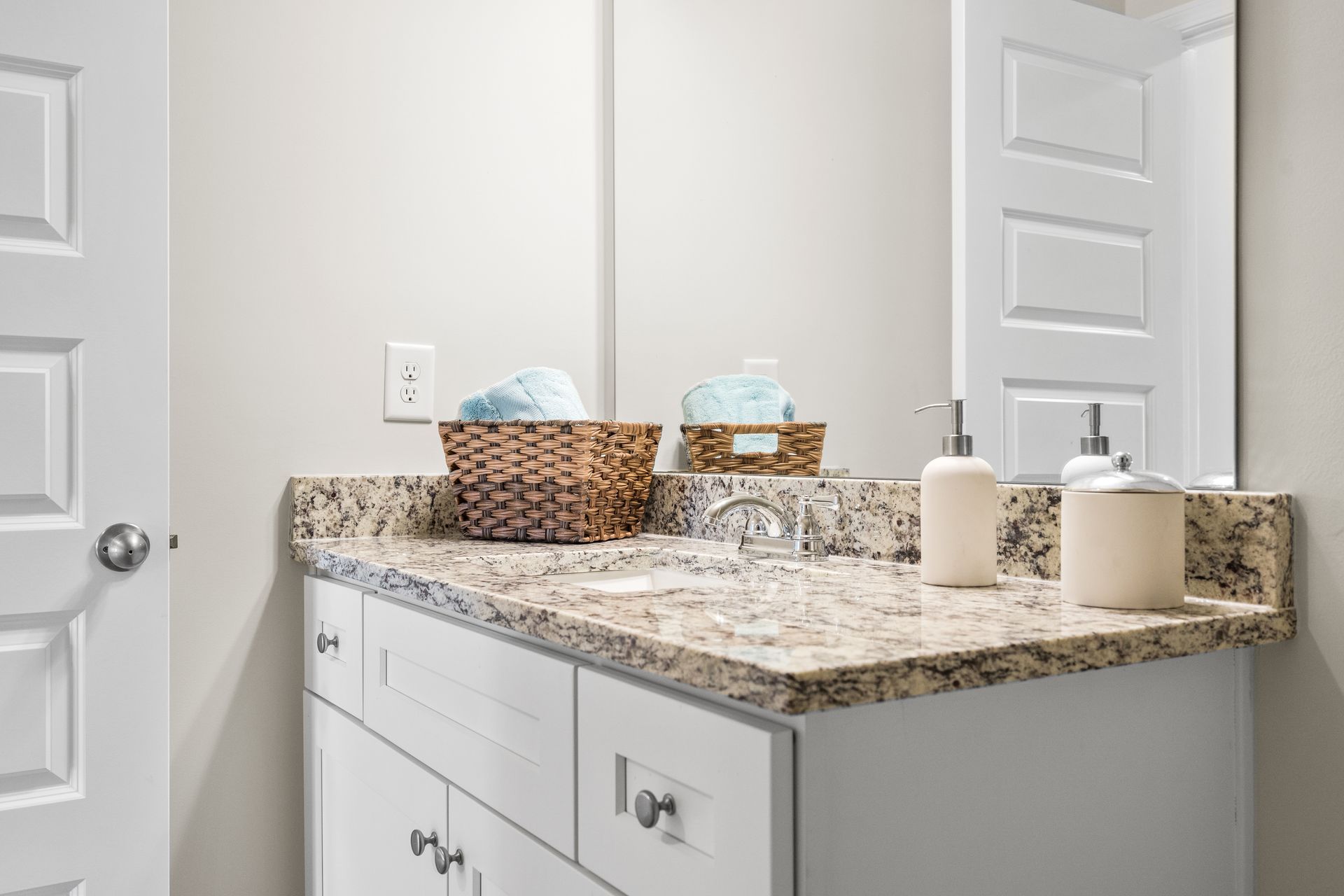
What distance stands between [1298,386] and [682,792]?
1.93 ft

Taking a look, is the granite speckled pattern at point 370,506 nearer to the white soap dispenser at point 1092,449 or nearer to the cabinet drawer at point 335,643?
the cabinet drawer at point 335,643

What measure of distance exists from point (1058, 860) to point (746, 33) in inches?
52.1

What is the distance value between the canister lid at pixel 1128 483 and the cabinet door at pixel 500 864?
0.50 m

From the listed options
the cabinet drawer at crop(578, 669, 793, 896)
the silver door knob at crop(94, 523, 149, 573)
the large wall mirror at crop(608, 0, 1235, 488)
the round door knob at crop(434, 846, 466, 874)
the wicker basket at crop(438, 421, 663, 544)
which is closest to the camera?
the cabinet drawer at crop(578, 669, 793, 896)

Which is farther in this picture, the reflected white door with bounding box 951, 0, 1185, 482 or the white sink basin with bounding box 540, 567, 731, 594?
the white sink basin with bounding box 540, 567, 731, 594

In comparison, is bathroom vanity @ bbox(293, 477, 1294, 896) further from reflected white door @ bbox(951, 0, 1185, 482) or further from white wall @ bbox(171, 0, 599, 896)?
white wall @ bbox(171, 0, 599, 896)

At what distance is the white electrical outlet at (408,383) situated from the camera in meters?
1.54

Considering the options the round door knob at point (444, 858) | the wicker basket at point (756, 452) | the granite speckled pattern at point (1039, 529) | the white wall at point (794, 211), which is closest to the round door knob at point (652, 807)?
the round door knob at point (444, 858)

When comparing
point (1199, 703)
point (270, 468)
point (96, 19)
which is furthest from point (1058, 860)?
point (96, 19)

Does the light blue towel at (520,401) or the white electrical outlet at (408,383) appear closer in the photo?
the light blue towel at (520,401)

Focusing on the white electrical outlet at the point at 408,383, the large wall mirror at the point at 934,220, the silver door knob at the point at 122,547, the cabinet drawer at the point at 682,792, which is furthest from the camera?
the white electrical outlet at the point at 408,383

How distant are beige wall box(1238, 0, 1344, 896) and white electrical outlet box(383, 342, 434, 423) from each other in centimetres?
118

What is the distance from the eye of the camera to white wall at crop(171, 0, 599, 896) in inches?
55.2

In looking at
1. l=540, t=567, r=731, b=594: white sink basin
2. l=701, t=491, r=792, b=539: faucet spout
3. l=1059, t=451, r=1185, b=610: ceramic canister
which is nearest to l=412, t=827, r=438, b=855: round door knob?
l=540, t=567, r=731, b=594: white sink basin
